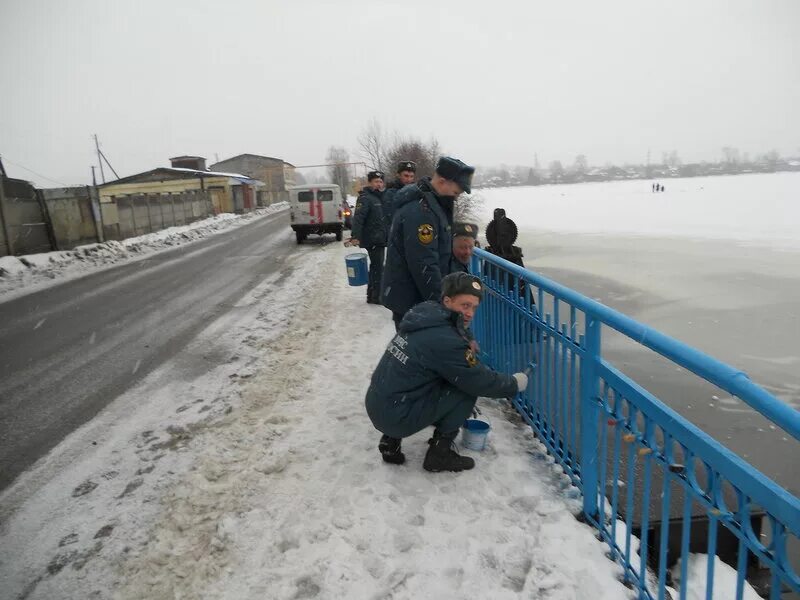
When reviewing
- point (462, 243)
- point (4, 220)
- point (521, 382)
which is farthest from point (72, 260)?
point (521, 382)

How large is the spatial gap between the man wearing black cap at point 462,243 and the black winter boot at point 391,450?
1.50 metres

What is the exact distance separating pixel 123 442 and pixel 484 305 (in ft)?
10.7

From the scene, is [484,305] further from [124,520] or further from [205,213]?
[205,213]

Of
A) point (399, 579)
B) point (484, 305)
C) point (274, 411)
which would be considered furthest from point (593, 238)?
point (399, 579)

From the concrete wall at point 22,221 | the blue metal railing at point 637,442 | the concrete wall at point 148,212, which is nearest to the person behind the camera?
the blue metal railing at point 637,442

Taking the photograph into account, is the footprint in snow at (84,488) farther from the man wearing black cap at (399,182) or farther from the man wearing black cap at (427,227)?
the man wearing black cap at (399,182)

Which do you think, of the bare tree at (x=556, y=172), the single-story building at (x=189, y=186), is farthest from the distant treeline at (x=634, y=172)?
the single-story building at (x=189, y=186)

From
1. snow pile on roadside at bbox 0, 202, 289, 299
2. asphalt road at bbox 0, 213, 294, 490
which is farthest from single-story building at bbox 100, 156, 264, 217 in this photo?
asphalt road at bbox 0, 213, 294, 490

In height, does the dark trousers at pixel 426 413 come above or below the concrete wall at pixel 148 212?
below

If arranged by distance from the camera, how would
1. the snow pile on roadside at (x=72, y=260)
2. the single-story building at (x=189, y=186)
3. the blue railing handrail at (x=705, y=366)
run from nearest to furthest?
the blue railing handrail at (x=705, y=366) → the snow pile on roadside at (x=72, y=260) → the single-story building at (x=189, y=186)

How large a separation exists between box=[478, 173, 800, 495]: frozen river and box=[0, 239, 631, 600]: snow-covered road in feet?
9.10

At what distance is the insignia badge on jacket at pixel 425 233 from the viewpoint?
3.65 meters

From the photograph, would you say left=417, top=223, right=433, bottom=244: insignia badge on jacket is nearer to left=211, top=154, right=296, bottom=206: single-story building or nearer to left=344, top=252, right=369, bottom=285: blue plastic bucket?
left=344, top=252, right=369, bottom=285: blue plastic bucket

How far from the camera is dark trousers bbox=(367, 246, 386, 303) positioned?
770 cm
